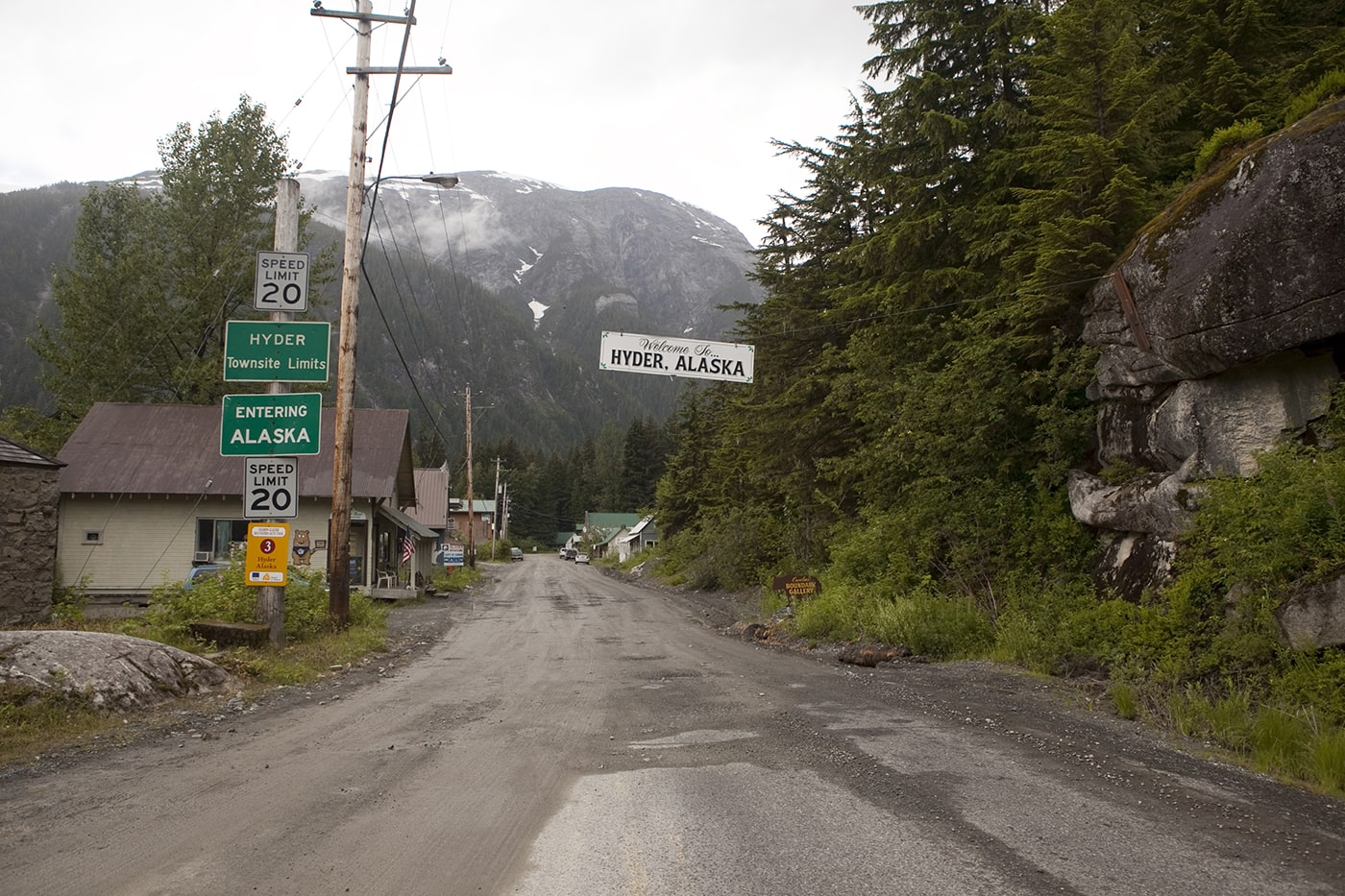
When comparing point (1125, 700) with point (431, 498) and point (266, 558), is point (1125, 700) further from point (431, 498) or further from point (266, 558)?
point (431, 498)

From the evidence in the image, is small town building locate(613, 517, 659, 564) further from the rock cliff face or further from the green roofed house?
the rock cliff face

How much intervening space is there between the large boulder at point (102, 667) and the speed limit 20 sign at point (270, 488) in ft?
10.7

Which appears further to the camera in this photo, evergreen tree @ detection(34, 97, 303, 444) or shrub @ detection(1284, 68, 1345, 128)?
evergreen tree @ detection(34, 97, 303, 444)

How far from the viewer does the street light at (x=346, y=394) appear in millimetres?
14586

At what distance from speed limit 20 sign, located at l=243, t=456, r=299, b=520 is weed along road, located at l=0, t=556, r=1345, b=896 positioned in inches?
161

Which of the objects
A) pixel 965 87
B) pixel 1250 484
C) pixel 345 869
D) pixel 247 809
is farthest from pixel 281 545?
pixel 965 87

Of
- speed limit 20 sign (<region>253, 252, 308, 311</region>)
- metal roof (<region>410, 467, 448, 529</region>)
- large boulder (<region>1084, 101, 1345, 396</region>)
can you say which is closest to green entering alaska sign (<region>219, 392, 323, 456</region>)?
speed limit 20 sign (<region>253, 252, 308, 311</region>)

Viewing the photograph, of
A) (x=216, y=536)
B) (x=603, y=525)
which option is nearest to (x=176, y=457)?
(x=216, y=536)

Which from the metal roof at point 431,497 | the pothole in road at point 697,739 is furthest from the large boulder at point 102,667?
the metal roof at point 431,497

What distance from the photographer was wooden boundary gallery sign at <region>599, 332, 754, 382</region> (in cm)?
1248

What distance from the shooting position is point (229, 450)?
1254 centimetres

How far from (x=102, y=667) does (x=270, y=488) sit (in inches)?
181

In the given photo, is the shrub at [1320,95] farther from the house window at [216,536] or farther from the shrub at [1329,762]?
the house window at [216,536]

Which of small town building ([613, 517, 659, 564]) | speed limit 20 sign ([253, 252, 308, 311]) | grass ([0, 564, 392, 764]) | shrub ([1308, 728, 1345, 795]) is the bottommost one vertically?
small town building ([613, 517, 659, 564])
